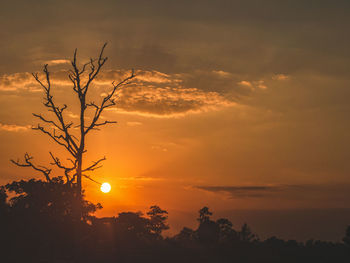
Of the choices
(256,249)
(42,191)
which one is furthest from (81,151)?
(256,249)

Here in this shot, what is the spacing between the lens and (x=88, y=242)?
81.8 ft

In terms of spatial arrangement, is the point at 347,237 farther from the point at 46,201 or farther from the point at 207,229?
the point at 46,201

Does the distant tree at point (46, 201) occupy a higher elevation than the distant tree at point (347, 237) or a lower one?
higher

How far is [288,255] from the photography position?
25.5 m

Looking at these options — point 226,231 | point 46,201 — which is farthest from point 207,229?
point 46,201

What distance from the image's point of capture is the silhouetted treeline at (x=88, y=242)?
23578 mm

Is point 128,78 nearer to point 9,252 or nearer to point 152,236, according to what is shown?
point 152,236

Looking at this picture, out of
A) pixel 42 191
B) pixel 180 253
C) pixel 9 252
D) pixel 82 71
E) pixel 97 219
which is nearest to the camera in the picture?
pixel 9 252

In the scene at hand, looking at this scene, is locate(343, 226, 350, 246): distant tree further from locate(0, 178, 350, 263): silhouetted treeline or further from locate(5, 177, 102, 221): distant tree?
locate(5, 177, 102, 221): distant tree

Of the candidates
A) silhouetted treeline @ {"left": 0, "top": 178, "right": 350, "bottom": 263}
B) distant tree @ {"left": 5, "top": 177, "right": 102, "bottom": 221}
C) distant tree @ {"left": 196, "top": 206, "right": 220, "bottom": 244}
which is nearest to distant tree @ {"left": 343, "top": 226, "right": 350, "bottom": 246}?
silhouetted treeline @ {"left": 0, "top": 178, "right": 350, "bottom": 263}

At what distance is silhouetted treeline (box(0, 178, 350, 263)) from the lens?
23.6 m

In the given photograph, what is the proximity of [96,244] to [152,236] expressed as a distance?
5.82m

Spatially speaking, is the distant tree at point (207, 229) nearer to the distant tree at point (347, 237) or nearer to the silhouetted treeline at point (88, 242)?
the silhouetted treeline at point (88, 242)

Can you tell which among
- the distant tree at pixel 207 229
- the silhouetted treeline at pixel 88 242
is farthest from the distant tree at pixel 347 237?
the distant tree at pixel 207 229
